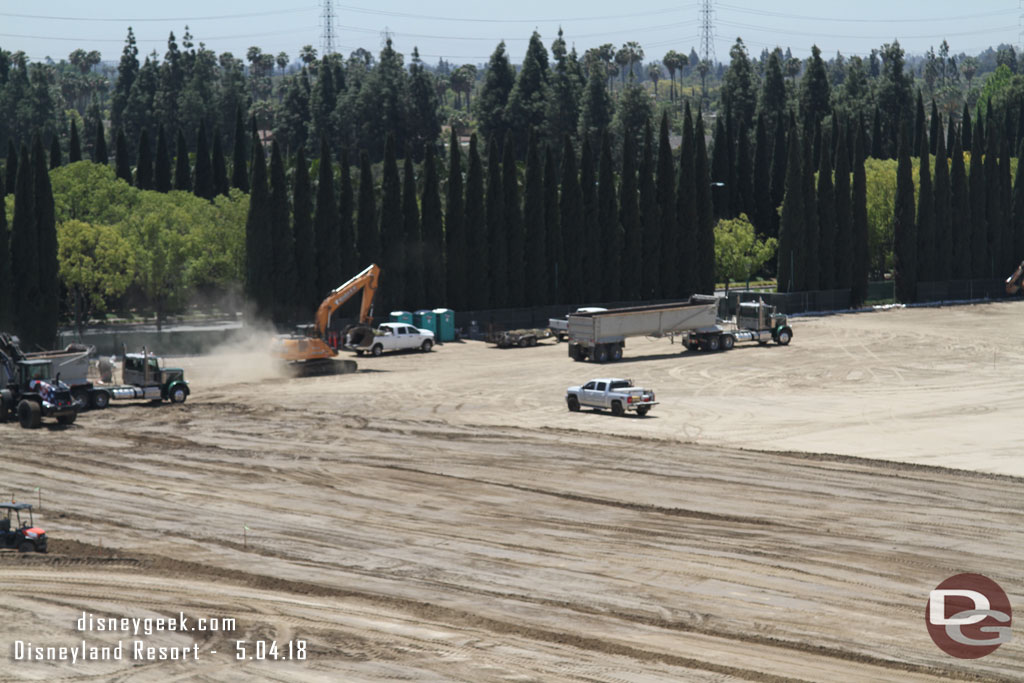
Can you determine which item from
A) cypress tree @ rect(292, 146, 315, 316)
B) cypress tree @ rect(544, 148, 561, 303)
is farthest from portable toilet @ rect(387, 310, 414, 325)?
cypress tree @ rect(544, 148, 561, 303)

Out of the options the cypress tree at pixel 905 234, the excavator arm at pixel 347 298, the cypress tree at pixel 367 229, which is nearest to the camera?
the excavator arm at pixel 347 298

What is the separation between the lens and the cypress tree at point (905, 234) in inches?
4016

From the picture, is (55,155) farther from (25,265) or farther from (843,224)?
(843,224)

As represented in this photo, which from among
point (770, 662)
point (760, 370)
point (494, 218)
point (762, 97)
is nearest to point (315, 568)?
point (770, 662)

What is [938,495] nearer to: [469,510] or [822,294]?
[469,510]

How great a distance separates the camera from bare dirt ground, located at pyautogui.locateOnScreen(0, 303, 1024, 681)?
22234 mm

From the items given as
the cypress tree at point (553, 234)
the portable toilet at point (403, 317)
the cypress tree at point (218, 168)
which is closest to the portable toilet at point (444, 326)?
the portable toilet at point (403, 317)

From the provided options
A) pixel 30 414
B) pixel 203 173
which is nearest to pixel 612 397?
pixel 30 414

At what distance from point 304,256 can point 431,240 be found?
908 centimetres

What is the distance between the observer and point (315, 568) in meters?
27.6

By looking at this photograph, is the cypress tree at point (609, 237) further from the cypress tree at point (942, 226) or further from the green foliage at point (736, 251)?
the cypress tree at point (942, 226)

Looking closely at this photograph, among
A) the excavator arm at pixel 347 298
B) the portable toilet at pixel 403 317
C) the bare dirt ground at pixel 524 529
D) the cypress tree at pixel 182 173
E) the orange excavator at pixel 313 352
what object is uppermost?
the cypress tree at pixel 182 173

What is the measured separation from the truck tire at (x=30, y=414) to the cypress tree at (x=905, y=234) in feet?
247

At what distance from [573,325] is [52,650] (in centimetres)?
4595
